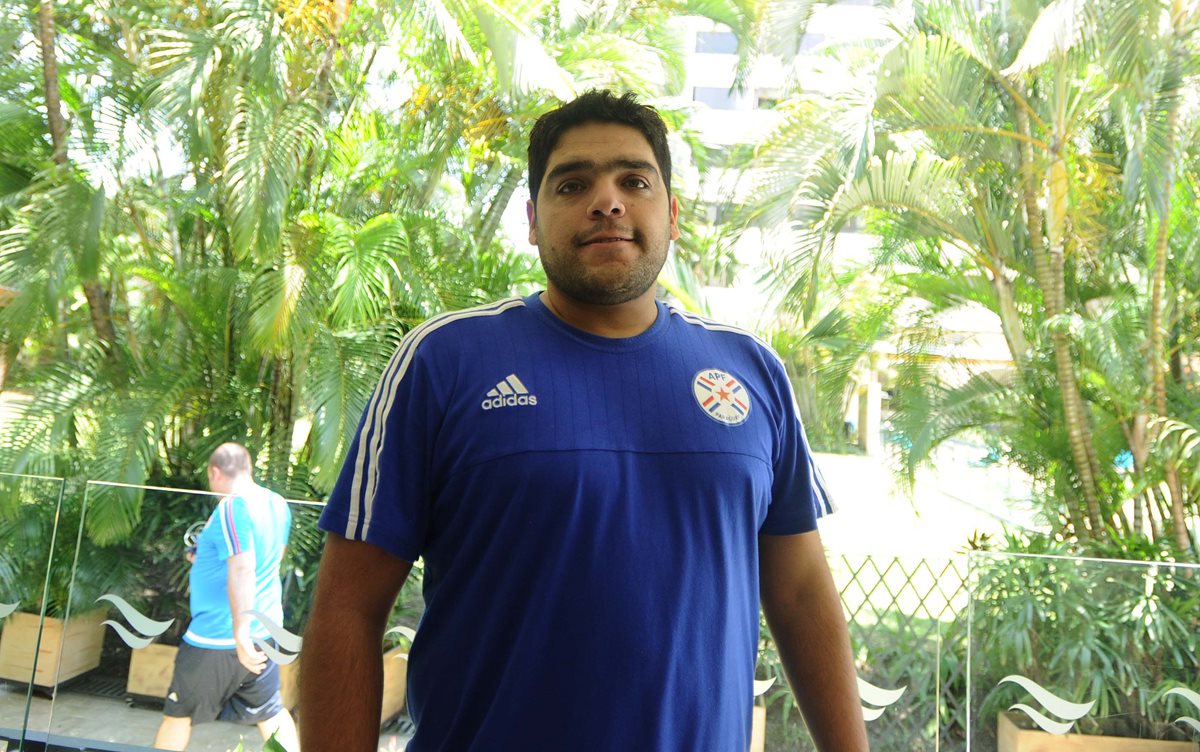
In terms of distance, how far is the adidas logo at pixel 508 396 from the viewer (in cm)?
132

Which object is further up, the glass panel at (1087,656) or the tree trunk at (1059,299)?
the tree trunk at (1059,299)

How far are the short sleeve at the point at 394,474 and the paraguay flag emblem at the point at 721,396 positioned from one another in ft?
1.17

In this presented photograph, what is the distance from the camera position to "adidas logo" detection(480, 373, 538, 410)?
Result: 1323 mm

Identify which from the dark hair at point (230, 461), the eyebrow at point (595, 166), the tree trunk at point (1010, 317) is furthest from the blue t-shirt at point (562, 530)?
the tree trunk at point (1010, 317)

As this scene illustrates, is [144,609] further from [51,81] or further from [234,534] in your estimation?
[51,81]

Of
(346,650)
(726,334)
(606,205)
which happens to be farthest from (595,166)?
(346,650)

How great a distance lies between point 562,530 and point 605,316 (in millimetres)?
343

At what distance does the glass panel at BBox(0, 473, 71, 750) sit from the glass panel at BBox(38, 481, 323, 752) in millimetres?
202

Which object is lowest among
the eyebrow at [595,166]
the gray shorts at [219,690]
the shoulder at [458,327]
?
the gray shorts at [219,690]

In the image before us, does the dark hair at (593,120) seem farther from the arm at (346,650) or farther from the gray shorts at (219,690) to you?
the gray shorts at (219,690)

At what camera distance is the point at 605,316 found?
1479 mm

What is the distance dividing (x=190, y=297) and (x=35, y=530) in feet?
12.9

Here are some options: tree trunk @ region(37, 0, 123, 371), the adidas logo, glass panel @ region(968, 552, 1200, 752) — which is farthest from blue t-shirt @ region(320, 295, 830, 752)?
tree trunk @ region(37, 0, 123, 371)

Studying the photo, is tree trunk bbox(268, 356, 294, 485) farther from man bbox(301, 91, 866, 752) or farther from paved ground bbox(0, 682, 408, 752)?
man bbox(301, 91, 866, 752)
